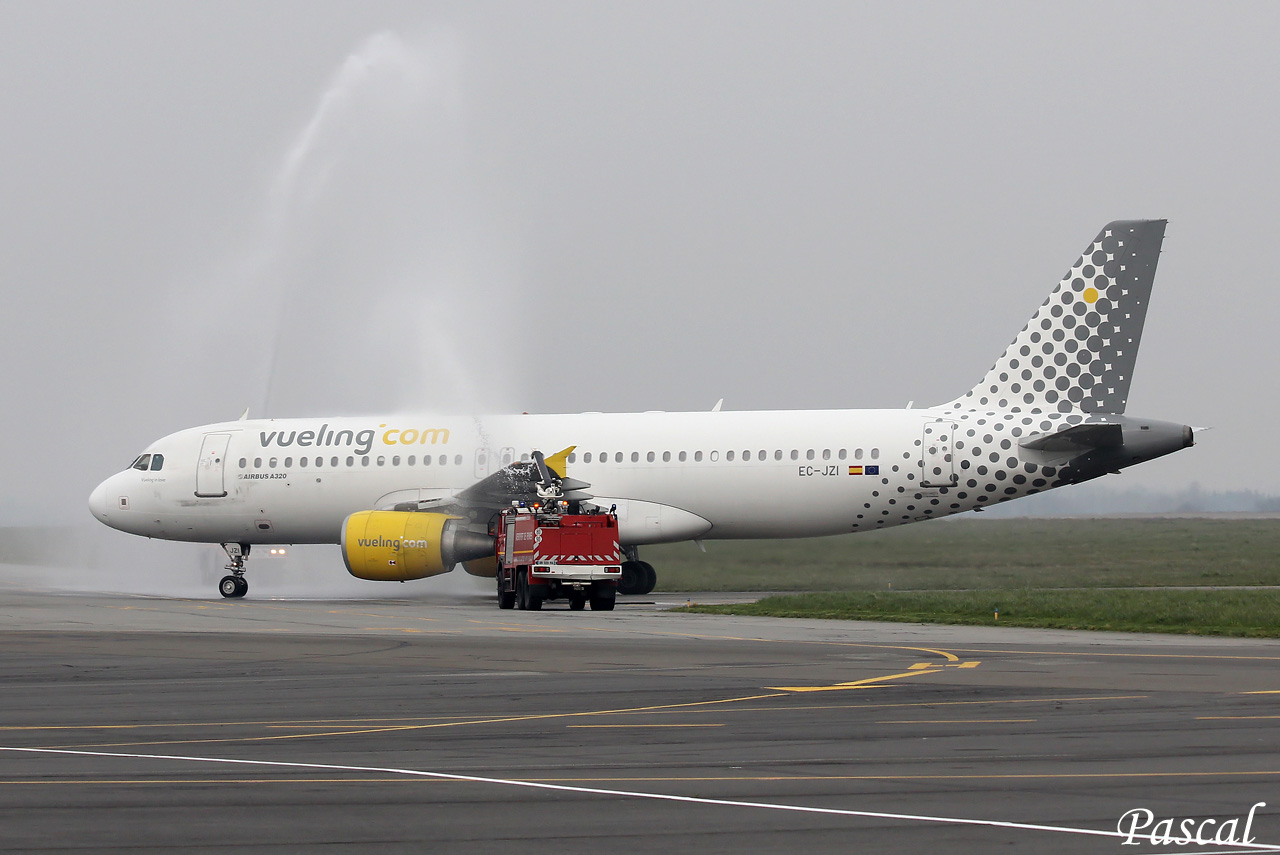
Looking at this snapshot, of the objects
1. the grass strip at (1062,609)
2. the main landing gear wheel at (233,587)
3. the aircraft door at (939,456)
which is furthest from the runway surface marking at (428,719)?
the main landing gear wheel at (233,587)

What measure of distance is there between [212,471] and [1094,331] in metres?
21.5

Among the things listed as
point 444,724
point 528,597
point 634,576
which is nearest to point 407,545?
point 528,597

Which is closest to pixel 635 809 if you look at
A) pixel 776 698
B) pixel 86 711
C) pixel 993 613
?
pixel 776 698

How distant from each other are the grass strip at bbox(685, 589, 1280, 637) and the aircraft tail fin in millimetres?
4962

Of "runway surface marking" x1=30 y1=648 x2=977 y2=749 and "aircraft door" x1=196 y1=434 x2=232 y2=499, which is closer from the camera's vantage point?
"runway surface marking" x1=30 y1=648 x2=977 y2=749

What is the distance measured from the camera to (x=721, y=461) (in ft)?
107

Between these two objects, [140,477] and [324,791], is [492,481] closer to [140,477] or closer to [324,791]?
[140,477]

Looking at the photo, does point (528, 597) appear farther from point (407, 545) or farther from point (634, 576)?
point (634, 576)

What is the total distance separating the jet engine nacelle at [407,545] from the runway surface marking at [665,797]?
2108 cm

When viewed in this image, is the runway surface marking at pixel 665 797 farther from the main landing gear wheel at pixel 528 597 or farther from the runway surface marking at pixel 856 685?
the main landing gear wheel at pixel 528 597

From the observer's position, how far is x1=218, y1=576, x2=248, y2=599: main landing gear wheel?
3488 cm

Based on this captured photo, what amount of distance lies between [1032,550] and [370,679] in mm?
30046

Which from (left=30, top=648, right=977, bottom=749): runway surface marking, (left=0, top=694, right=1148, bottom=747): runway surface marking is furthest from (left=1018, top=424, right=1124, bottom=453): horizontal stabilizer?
(left=0, top=694, right=1148, bottom=747): runway surface marking

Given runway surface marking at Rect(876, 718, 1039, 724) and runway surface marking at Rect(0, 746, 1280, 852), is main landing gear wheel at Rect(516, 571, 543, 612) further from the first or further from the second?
runway surface marking at Rect(0, 746, 1280, 852)
